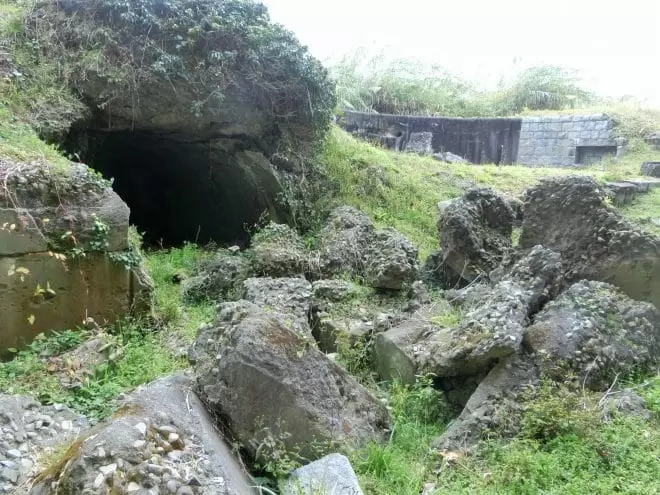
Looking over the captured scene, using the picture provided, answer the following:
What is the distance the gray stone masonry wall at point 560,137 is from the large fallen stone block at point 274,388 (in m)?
14.1

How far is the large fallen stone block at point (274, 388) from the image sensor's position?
379 centimetres

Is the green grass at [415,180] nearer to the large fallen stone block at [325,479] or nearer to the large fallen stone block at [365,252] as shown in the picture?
the large fallen stone block at [365,252]

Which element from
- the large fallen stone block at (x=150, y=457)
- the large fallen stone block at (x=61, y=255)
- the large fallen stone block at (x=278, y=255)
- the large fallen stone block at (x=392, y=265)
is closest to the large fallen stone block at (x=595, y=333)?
the large fallen stone block at (x=392, y=265)

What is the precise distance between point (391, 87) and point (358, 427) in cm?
1684

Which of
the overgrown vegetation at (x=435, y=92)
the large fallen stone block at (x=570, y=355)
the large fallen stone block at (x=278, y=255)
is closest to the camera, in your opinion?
the large fallen stone block at (x=570, y=355)

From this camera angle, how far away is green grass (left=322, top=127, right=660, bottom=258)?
1094cm

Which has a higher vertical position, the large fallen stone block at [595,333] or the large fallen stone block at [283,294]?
the large fallen stone block at [595,333]

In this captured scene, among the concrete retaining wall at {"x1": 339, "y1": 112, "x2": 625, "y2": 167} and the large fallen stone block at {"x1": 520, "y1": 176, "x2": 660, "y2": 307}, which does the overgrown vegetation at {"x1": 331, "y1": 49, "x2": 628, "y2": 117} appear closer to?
Answer: the concrete retaining wall at {"x1": 339, "y1": 112, "x2": 625, "y2": 167}

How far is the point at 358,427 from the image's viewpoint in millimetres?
4160

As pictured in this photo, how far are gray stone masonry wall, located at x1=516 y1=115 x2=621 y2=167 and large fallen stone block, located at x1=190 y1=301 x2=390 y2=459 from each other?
555 inches

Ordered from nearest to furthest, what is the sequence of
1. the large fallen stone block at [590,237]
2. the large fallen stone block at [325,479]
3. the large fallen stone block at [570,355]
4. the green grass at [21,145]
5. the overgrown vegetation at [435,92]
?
the large fallen stone block at [325,479] → the large fallen stone block at [570,355] → the large fallen stone block at [590,237] → the green grass at [21,145] → the overgrown vegetation at [435,92]

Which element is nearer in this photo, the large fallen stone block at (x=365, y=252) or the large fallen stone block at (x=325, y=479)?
the large fallen stone block at (x=325, y=479)

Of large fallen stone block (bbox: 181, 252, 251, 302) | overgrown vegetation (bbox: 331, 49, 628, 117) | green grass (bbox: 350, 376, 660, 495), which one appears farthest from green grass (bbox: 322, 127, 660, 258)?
green grass (bbox: 350, 376, 660, 495)

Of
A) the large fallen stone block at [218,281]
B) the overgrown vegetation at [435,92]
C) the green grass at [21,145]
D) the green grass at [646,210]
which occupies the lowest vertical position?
the large fallen stone block at [218,281]
